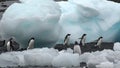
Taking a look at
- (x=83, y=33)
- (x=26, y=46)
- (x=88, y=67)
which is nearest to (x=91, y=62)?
(x=88, y=67)

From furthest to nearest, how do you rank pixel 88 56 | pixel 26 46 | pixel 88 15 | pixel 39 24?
pixel 88 15 → pixel 26 46 → pixel 39 24 → pixel 88 56

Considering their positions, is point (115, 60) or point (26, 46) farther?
point (26, 46)

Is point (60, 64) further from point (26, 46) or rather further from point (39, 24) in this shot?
point (26, 46)

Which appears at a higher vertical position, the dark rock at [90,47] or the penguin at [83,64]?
the penguin at [83,64]

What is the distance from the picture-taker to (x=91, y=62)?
43.9 ft

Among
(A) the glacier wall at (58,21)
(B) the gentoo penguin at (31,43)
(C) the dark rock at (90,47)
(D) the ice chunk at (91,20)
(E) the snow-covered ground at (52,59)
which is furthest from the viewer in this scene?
(D) the ice chunk at (91,20)

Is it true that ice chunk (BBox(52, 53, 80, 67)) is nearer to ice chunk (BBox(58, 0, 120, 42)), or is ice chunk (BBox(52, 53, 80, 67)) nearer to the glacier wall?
the glacier wall

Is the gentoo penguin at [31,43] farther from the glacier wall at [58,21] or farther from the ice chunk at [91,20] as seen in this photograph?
the ice chunk at [91,20]

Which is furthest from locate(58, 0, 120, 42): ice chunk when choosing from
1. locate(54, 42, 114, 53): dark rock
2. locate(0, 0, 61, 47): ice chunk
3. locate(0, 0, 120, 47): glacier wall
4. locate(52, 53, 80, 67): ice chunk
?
locate(52, 53, 80, 67): ice chunk

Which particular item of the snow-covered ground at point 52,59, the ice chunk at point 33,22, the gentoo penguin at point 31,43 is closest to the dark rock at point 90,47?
the gentoo penguin at point 31,43

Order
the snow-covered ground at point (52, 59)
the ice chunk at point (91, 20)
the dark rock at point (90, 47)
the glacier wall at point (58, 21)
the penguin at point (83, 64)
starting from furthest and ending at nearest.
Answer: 1. the ice chunk at point (91, 20)
2. the dark rock at point (90, 47)
3. the glacier wall at point (58, 21)
4. the penguin at point (83, 64)
5. the snow-covered ground at point (52, 59)

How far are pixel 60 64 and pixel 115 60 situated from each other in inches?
67.2

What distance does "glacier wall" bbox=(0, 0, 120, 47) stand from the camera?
16.4m

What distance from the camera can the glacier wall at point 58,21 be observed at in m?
16.4
